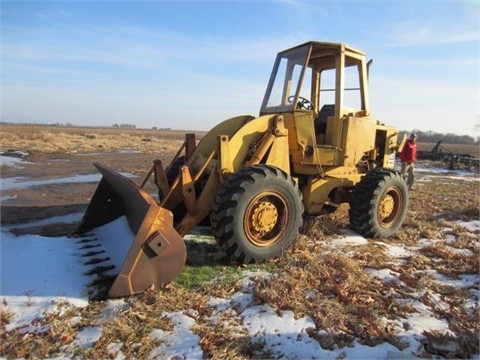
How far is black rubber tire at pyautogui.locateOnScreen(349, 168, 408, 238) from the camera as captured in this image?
21.8ft

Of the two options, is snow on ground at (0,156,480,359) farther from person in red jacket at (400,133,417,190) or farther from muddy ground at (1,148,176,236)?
person in red jacket at (400,133,417,190)

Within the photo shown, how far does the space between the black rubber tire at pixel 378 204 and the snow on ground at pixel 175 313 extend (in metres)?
1.47

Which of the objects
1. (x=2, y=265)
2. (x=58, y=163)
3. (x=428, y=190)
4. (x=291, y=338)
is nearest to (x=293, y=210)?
(x=291, y=338)

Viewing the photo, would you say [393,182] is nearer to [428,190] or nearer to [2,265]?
[2,265]

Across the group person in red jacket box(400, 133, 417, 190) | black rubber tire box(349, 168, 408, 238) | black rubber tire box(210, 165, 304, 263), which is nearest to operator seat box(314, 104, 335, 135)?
black rubber tire box(349, 168, 408, 238)

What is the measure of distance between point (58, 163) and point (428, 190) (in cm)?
1414

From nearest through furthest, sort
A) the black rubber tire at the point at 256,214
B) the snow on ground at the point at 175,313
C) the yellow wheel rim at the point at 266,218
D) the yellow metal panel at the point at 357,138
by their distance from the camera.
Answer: the snow on ground at the point at 175,313
the black rubber tire at the point at 256,214
the yellow wheel rim at the point at 266,218
the yellow metal panel at the point at 357,138

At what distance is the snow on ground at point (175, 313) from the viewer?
3438 mm

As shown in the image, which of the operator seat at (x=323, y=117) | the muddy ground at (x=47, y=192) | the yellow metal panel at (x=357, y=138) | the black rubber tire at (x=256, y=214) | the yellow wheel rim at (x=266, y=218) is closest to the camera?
the black rubber tire at (x=256, y=214)

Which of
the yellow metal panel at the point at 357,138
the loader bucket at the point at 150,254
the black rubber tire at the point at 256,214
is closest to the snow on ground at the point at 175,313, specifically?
the loader bucket at the point at 150,254

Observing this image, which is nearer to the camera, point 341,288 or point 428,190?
point 341,288

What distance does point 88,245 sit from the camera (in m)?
5.50

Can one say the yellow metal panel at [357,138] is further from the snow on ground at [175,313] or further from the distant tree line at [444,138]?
the distant tree line at [444,138]

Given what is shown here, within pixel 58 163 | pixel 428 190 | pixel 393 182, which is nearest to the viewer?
pixel 393 182
